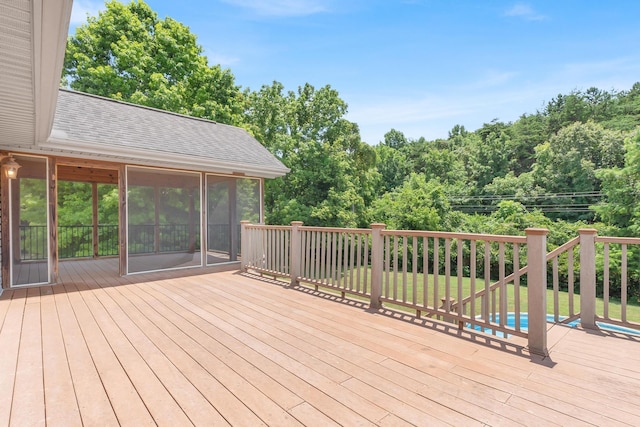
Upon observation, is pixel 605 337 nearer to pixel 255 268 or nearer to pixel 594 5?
pixel 255 268

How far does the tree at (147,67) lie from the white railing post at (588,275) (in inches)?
526

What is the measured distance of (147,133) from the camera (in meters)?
6.37

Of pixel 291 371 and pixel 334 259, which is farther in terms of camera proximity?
pixel 334 259

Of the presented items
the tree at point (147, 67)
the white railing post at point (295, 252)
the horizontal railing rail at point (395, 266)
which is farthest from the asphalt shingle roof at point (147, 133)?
the tree at point (147, 67)

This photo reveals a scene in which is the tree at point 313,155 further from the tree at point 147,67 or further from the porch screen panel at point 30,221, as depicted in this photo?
the porch screen panel at point 30,221

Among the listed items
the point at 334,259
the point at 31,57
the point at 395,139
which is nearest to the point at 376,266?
the point at 334,259

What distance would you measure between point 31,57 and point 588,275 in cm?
503

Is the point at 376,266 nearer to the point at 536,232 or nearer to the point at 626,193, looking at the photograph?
the point at 536,232

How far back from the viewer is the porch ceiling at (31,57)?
1.71m

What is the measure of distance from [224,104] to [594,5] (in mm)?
13680

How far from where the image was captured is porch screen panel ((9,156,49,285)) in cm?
504

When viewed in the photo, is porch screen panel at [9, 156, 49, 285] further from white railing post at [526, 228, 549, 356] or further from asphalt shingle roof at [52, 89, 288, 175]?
white railing post at [526, 228, 549, 356]

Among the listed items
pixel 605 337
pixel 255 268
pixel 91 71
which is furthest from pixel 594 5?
pixel 91 71

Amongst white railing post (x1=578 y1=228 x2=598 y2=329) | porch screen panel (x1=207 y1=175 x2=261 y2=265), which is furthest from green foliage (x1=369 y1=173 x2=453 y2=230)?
white railing post (x1=578 y1=228 x2=598 y2=329)
